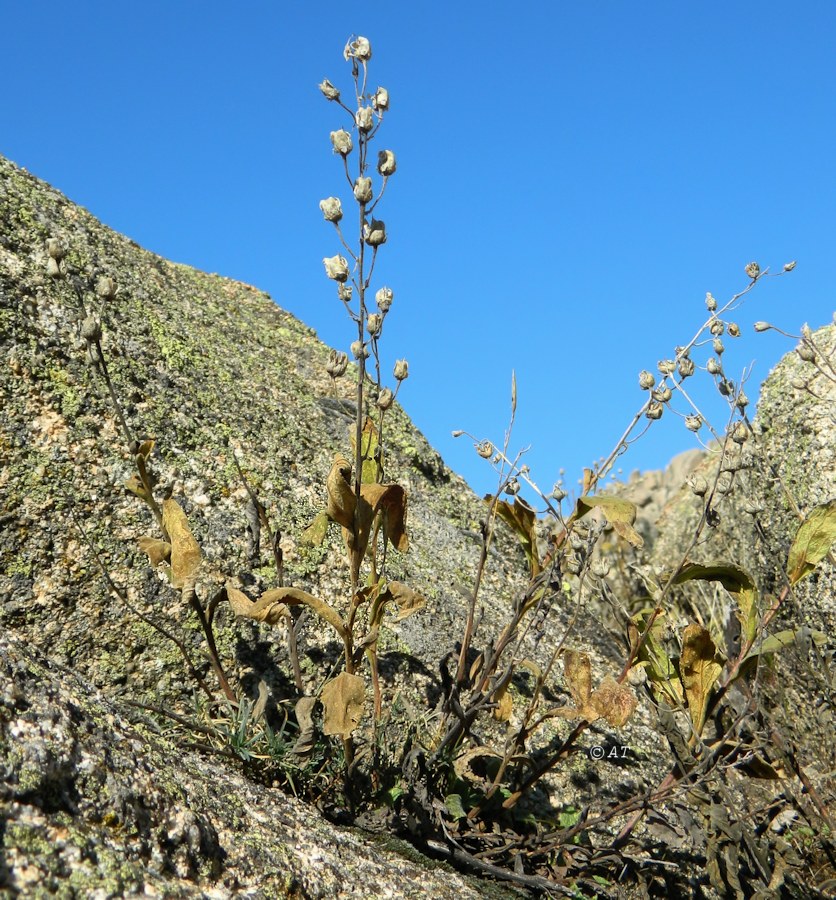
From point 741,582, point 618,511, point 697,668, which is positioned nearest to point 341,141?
point 618,511

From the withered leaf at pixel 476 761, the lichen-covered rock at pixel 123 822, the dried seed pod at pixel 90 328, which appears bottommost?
the lichen-covered rock at pixel 123 822

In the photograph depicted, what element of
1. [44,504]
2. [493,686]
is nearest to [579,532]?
[493,686]

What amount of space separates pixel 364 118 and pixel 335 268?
372mm

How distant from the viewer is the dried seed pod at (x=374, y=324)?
2311 mm

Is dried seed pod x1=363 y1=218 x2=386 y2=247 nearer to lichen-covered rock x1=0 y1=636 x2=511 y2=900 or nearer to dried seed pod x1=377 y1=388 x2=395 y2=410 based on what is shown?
dried seed pod x1=377 y1=388 x2=395 y2=410

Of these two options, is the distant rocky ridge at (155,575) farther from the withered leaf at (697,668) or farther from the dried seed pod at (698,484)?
the dried seed pod at (698,484)

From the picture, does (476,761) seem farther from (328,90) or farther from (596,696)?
(328,90)

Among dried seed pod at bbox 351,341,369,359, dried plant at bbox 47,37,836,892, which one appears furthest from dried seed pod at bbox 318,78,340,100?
dried seed pod at bbox 351,341,369,359

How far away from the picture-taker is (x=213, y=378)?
3834mm

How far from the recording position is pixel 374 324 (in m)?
2.31

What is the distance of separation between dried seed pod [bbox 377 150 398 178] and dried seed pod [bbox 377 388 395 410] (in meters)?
0.65

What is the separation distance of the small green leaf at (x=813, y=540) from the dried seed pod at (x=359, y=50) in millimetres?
1892

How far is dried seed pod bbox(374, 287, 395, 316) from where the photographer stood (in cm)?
240

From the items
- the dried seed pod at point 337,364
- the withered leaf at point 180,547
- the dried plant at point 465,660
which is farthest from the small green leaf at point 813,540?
the withered leaf at point 180,547
